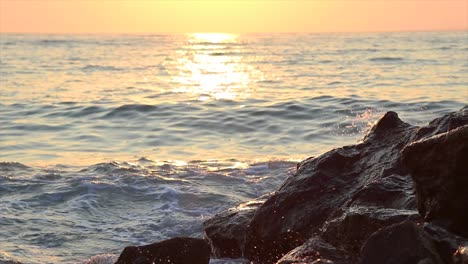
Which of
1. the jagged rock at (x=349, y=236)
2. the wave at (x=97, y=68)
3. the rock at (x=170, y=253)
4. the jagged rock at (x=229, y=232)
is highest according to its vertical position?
the wave at (x=97, y=68)

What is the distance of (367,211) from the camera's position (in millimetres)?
4879

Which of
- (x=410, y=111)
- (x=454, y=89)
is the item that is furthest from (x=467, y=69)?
(x=410, y=111)

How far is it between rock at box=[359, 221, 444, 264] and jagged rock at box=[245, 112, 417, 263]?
1681 millimetres

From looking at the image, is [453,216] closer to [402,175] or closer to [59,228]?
[402,175]

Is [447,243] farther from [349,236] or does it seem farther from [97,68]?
[97,68]

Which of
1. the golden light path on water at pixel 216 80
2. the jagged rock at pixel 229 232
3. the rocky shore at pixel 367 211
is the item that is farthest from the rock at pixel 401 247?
the golden light path on water at pixel 216 80

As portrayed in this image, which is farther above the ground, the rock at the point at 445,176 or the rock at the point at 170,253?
the rock at the point at 445,176

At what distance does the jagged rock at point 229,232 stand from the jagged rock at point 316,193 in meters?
0.18

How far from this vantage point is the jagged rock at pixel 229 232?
670 cm

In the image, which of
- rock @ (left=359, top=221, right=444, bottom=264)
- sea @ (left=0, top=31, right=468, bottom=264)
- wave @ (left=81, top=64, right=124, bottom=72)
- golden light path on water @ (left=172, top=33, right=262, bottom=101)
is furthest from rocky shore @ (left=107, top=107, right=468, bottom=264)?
wave @ (left=81, top=64, right=124, bottom=72)

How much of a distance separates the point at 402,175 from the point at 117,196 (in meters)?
5.61

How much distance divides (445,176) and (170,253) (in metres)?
2.16

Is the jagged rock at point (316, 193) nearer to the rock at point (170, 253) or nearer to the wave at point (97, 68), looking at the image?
the rock at point (170, 253)

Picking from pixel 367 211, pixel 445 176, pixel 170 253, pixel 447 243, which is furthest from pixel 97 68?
pixel 447 243
